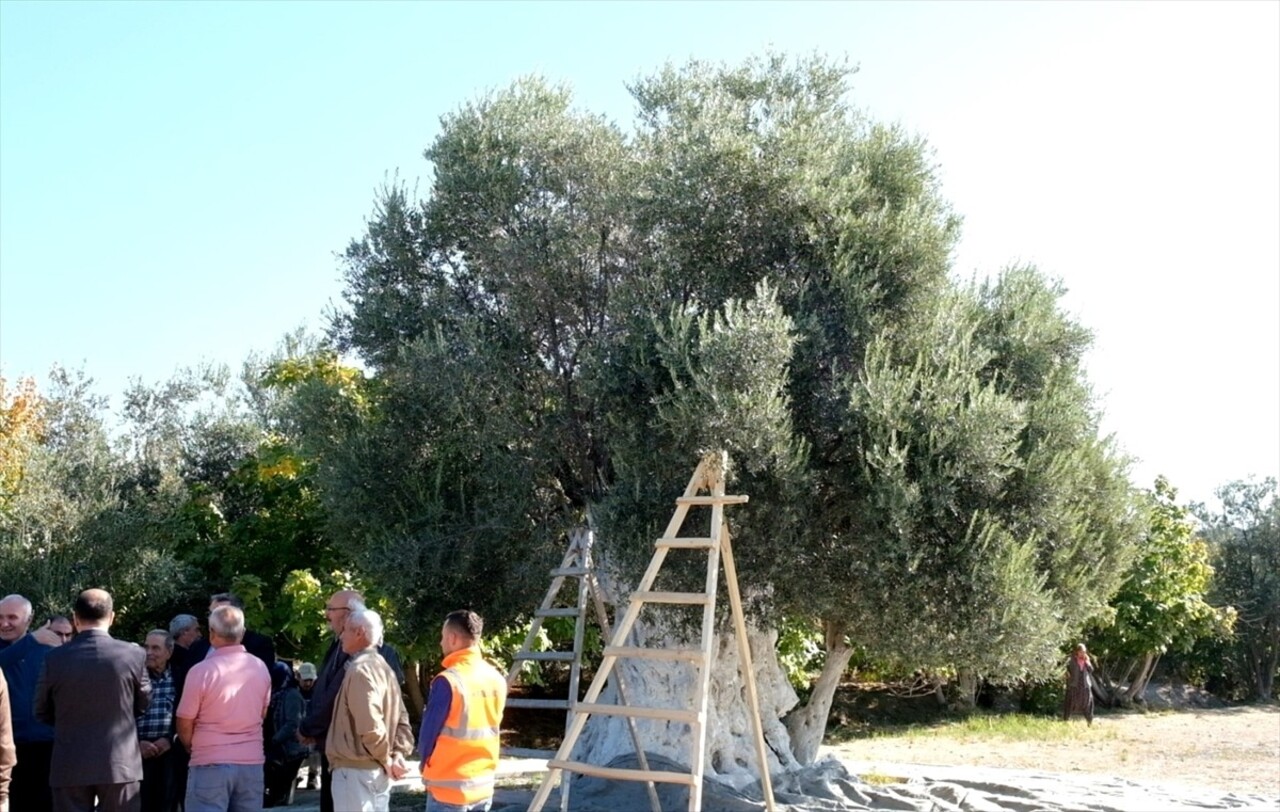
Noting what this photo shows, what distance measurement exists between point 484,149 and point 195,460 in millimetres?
14802

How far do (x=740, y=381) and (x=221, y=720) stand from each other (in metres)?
5.24

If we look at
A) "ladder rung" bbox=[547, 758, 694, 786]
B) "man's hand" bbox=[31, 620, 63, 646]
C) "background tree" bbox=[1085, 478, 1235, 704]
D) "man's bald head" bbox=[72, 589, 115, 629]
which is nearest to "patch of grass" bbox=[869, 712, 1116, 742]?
"background tree" bbox=[1085, 478, 1235, 704]

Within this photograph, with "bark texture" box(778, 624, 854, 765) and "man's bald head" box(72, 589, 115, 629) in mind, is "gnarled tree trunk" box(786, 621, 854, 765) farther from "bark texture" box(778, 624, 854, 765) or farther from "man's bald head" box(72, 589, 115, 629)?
"man's bald head" box(72, 589, 115, 629)

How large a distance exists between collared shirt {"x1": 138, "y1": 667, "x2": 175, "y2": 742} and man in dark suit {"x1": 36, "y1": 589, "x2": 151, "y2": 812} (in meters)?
1.10

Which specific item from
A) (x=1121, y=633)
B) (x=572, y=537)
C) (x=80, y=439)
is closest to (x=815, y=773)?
(x=572, y=537)

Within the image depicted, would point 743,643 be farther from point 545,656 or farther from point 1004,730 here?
point 1004,730

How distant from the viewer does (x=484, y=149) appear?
46.3ft

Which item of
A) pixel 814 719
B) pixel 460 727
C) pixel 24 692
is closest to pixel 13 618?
pixel 24 692

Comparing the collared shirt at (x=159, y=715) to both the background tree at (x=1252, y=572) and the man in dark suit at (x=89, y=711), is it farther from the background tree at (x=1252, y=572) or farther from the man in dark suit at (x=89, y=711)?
the background tree at (x=1252, y=572)

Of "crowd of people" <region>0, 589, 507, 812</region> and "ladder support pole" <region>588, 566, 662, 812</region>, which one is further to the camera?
"ladder support pole" <region>588, 566, 662, 812</region>

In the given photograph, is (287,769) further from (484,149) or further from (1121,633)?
(1121,633)

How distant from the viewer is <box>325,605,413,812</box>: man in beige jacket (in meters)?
7.16

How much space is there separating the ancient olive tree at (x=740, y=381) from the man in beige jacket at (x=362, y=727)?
4044mm

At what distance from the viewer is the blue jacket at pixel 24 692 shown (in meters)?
8.57
